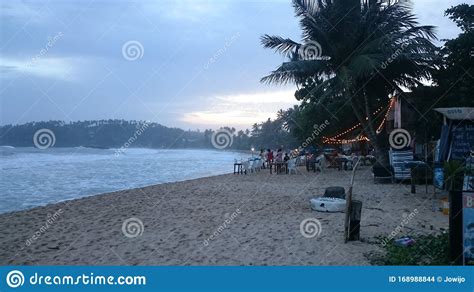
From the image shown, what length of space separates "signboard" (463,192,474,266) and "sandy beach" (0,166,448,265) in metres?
1.12

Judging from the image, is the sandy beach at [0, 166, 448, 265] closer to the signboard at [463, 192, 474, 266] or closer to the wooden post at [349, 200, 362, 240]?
the wooden post at [349, 200, 362, 240]

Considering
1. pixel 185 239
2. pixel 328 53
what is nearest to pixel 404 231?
pixel 185 239

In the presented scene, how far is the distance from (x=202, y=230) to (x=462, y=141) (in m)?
6.17

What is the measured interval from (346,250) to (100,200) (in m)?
7.38

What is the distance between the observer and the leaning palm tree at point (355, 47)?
1354 cm

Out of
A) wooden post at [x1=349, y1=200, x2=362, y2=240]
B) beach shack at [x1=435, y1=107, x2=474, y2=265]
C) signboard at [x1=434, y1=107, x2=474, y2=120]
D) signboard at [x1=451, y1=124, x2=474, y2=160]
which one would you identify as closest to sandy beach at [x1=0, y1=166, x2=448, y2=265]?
wooden post at [x1=349, y1=200, x2=362, y2=240]

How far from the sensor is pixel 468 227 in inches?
161

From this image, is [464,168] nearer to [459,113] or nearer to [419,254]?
[459,113]

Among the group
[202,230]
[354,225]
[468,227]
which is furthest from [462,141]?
[202,230]

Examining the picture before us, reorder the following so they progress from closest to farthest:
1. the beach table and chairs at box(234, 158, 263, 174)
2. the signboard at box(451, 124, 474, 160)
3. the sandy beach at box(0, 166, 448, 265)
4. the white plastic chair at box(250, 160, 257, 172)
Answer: the sandy beach at box(0, 166, 448, 265) → the signboard at box(451, 124, 474, 160) → the beach table and chairs at box(234, 158, 263, 174) → the white plastic chair at box(250, 160, 257, 172)

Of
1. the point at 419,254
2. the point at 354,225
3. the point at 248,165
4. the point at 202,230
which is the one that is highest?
the point at 248,165

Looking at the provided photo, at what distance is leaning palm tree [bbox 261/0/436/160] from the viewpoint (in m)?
13.5

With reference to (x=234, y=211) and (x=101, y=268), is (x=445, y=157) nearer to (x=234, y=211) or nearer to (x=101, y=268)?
(x=234, y=211)

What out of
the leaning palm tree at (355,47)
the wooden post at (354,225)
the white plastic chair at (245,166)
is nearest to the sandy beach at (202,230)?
the wooden post at (354,225)
